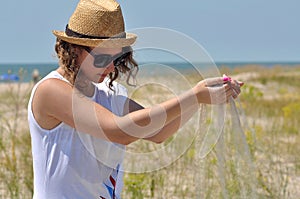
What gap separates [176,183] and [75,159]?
2.49 m

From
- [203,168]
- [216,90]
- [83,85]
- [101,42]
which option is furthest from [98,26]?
[203,168]

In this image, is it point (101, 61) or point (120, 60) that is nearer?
point (101, 61)

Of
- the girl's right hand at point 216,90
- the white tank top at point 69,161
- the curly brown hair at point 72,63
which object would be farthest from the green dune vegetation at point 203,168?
the white tank top at point 69,161

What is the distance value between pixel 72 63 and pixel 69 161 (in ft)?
1.02

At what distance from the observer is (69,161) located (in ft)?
6.45

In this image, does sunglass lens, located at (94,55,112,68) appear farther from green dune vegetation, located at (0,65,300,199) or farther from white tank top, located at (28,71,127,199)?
green dune vegetation, located at (0,65,300,199)

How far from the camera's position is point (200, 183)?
2477mm

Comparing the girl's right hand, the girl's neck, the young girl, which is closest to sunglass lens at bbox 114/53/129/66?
the young girl

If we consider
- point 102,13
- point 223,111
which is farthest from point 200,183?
point 102,13

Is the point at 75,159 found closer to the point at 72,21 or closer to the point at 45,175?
the point at 45,175

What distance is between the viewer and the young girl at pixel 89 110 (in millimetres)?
1868

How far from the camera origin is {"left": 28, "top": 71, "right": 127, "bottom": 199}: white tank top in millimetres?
1959

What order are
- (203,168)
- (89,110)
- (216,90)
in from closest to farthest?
1. (89,110)
2. (216,90)
3. (203,168)

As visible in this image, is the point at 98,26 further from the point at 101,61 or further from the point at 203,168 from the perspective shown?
the point at 203,168
